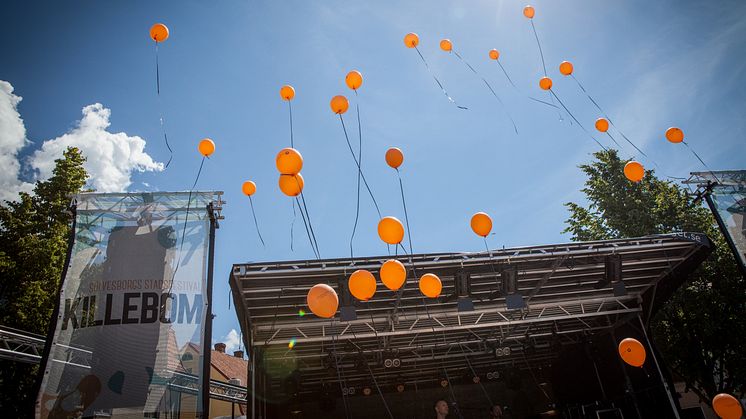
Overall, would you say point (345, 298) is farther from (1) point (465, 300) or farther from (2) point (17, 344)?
(2) point (17, 344)

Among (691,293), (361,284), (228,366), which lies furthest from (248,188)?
(228,366)

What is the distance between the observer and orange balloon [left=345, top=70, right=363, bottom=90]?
5.43m

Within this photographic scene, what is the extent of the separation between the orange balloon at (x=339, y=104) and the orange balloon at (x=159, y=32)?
2.42 m

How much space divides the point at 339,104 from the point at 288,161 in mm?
1131

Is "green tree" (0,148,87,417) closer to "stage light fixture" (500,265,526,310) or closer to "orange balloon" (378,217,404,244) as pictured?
"orange balloon" (378,217,404,244)

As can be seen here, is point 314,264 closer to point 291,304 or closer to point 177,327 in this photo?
point 291,304

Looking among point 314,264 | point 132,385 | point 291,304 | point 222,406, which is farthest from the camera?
point 222,406

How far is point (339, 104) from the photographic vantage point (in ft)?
17.1

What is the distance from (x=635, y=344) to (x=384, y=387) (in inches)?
361

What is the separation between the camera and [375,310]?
28.6 feet

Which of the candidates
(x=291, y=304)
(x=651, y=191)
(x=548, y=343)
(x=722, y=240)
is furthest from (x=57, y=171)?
(x=722, y=240)

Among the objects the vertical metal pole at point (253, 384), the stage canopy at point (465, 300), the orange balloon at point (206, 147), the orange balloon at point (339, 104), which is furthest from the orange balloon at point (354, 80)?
the vertical metal pole at point (253, 384)

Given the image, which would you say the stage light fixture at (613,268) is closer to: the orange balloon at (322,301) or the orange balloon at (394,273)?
the orange balloon at (394,273)

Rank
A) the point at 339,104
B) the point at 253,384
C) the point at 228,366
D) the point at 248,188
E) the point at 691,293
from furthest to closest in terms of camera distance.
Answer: the point at 228,366, the point at 691,293, the point at 253,384, the point at 248,188, the point at 339,104
